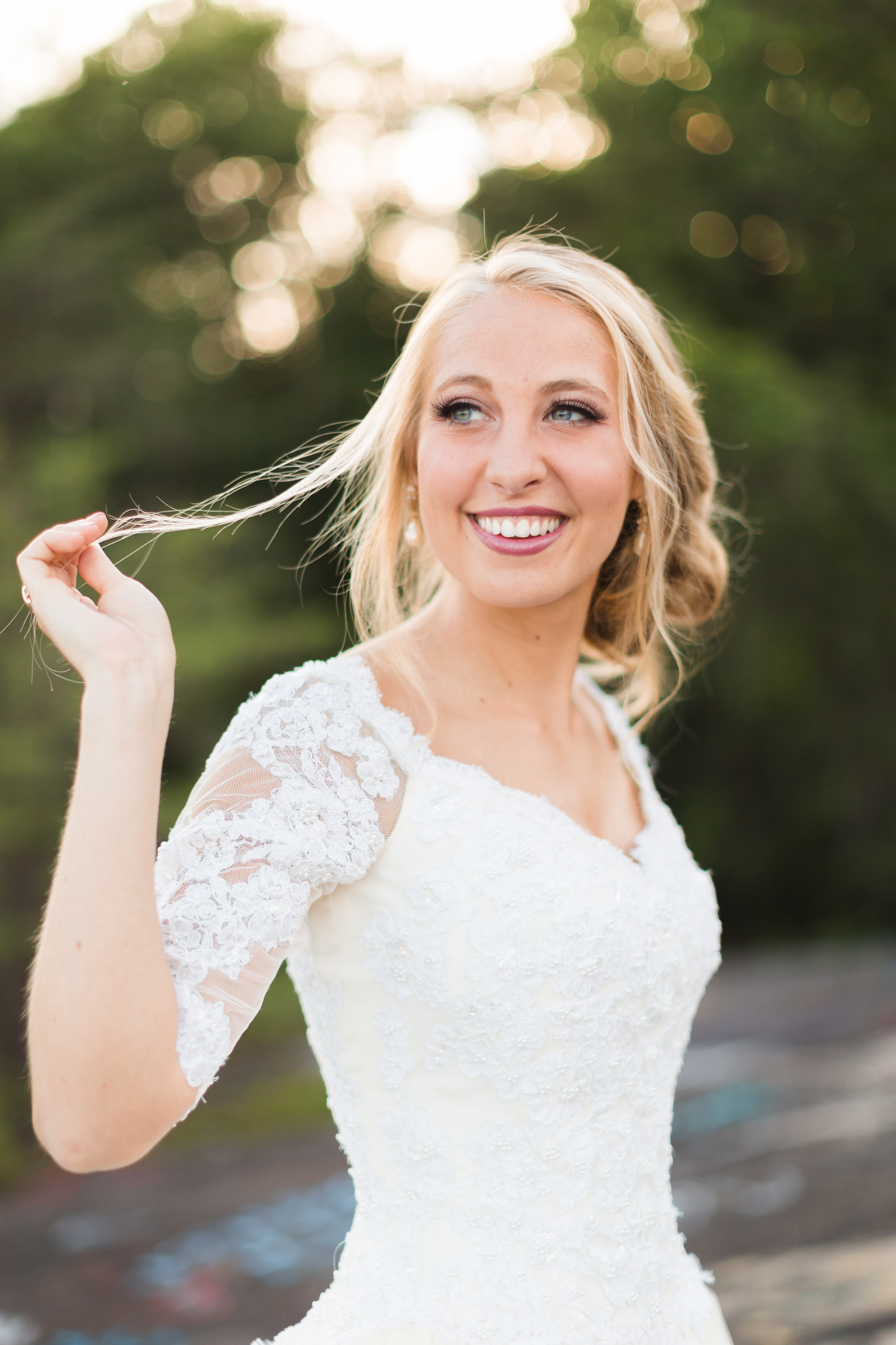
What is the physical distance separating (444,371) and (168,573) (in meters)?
7.00

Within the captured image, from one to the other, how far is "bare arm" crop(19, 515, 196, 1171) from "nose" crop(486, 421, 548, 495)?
672 millimetres

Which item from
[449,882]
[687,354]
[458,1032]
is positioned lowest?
[458,1032]

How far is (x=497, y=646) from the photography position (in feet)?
6.07

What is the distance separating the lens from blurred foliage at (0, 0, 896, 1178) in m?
7.59


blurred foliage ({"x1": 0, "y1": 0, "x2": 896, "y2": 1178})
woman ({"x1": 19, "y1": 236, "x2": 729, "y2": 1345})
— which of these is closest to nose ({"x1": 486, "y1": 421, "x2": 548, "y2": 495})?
woman ({"x1": 19, "y1": 236, "x2": 729, "y2": 1345})

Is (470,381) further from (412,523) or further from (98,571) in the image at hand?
(98,571)

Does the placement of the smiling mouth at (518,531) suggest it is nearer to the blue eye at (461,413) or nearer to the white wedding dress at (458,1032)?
the blue eye at (461,413)

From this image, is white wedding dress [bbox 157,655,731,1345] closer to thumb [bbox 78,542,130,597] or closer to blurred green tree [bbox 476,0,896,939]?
thumb [bbox 78,542,130,597]

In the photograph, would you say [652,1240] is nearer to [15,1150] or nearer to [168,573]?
[15,1150]

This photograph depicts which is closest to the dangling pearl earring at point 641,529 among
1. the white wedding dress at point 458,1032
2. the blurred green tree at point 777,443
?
the white wedding dress at point 458,1032

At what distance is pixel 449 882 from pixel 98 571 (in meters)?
0.62

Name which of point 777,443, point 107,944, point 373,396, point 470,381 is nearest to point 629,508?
point 470,381

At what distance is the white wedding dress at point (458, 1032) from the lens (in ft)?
4.94

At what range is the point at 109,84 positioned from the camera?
11000 millimetres
